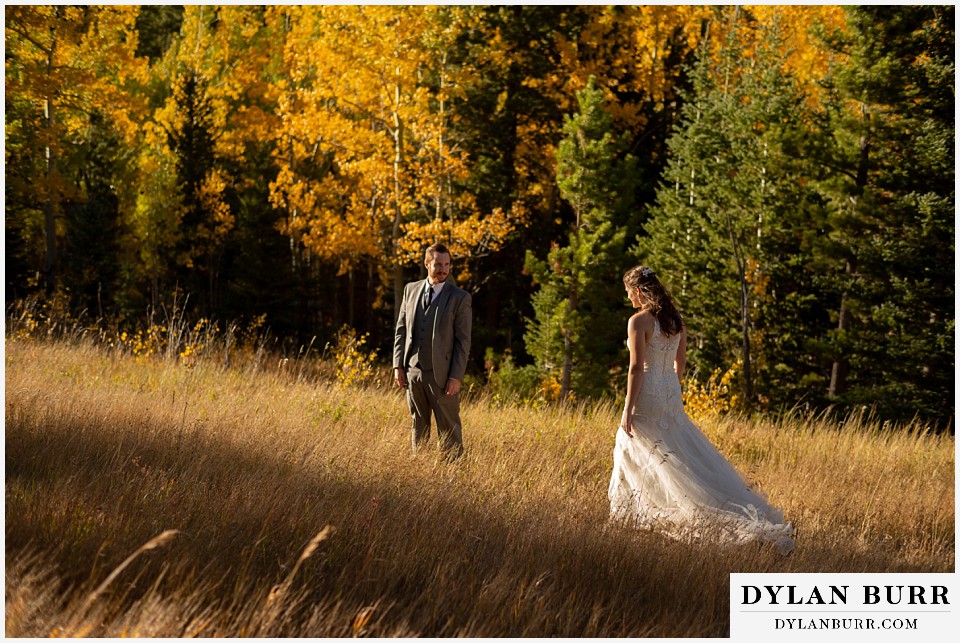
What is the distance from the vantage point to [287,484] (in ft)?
15.6

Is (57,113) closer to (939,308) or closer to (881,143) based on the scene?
(881,143)

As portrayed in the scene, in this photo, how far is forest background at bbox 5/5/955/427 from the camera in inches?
628

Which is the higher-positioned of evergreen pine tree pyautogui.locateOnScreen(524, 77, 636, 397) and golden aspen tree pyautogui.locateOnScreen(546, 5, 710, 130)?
golden aspen tree pyautogui.locateOnScreen(546, 5, 710, 130)

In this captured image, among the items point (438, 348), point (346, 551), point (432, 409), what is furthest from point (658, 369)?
point (346, 551)

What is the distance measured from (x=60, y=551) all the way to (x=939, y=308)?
16.3 m

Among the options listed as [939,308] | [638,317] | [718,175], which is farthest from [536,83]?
[638,317]

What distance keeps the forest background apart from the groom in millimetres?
7466

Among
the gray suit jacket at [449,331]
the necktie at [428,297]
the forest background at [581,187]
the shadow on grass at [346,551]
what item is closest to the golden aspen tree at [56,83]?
the forest background at [581,187]

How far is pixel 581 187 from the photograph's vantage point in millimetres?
16781

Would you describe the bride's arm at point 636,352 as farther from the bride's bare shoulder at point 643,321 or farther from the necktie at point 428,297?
the necktie at point 428,297

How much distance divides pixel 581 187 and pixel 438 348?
36.6 feet

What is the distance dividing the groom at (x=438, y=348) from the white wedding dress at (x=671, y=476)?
129 cm

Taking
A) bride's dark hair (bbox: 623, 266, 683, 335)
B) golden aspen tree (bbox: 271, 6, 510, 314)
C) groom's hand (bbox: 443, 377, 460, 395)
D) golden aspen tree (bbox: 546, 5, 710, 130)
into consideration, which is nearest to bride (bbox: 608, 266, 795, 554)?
bride's dark hair (bbox: 623, 266, 683, 335)

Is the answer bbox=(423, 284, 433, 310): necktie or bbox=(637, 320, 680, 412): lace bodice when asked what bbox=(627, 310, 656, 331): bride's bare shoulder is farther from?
bbox=(423, 284, 433, 310): necktie
